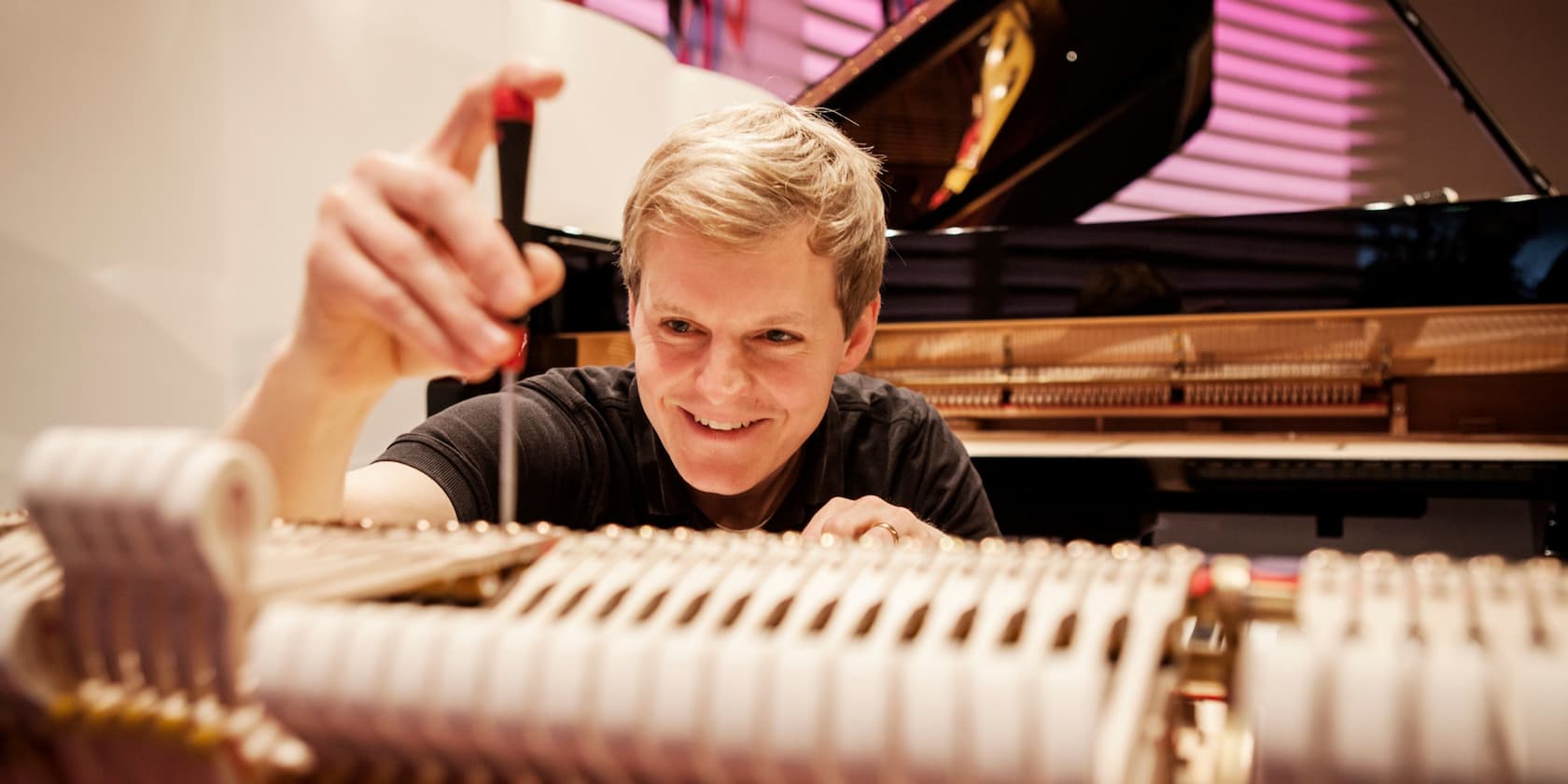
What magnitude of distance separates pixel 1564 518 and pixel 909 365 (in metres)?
1.96

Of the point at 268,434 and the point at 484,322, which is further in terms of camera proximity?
the point at 268,434

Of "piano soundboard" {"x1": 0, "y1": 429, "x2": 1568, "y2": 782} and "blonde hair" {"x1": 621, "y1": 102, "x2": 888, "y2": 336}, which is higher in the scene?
"blonde hair" {"x1": 621, "y1": 102, "x2": 888, "y2": 336}

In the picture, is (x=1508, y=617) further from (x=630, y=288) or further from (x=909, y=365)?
(x=909, y=365)

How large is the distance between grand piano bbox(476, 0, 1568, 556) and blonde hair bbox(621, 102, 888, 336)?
137cm

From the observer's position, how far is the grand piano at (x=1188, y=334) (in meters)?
2.84

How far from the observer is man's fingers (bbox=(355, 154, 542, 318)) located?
792 mm

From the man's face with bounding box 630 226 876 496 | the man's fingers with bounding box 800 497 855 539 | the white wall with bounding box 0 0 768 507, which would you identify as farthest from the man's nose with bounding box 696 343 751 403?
the white wall with bounding box 0 0 768 507

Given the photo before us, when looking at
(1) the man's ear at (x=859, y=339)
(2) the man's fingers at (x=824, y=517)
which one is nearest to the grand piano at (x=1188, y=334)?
(1) the man's ear at (x=859, y=339)

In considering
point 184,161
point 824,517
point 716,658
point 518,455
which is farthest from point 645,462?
point 184,161

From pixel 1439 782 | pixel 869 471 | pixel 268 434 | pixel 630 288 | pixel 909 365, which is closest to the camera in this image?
pixel 1439 782

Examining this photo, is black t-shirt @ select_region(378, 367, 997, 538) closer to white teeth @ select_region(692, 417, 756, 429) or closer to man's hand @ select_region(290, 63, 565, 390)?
white teeth @ select_region(692, 417, 756, 429)

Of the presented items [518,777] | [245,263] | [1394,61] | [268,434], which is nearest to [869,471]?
[268,434]

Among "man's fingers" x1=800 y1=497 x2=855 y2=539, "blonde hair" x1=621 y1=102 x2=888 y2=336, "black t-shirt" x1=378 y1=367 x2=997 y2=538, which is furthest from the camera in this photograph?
"black t-shirt" x1=378 y1=367 x2=997 y2=538

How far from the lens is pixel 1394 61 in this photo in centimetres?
649
